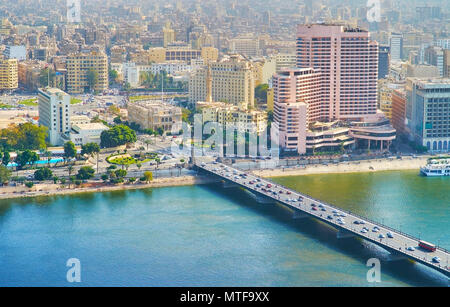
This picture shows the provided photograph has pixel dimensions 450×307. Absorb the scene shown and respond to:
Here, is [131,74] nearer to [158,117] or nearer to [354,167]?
[158,117]

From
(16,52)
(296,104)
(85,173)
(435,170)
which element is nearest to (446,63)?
(296,104)

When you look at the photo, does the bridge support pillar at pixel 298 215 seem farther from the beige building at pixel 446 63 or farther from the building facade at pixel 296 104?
the beige building at pixel 446 63

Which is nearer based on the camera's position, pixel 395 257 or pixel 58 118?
pixel 395 257

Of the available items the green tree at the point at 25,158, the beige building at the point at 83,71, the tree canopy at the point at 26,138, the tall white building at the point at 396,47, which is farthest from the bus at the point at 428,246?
the tall white building at the point at 396,47

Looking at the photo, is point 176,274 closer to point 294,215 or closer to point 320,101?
point 294,215

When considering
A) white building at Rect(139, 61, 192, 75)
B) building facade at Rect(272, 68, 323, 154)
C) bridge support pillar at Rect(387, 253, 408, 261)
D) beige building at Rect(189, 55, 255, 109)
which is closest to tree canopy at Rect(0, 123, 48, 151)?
building facade at Rect(272, 68, 323, 154)

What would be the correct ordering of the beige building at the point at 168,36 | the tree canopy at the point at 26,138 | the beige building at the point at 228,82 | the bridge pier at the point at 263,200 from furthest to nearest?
the beige building at the point at 168,36 → the beige building at the point at 228,82 → the tree canopy at the point at 26,138 → the bridge pier at the point at 263,200

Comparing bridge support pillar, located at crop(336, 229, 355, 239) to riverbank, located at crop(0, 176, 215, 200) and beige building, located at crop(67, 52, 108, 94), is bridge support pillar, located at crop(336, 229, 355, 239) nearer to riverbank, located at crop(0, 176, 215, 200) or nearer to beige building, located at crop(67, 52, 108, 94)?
riverbank, located at crop(0, 176, 215, 200)
